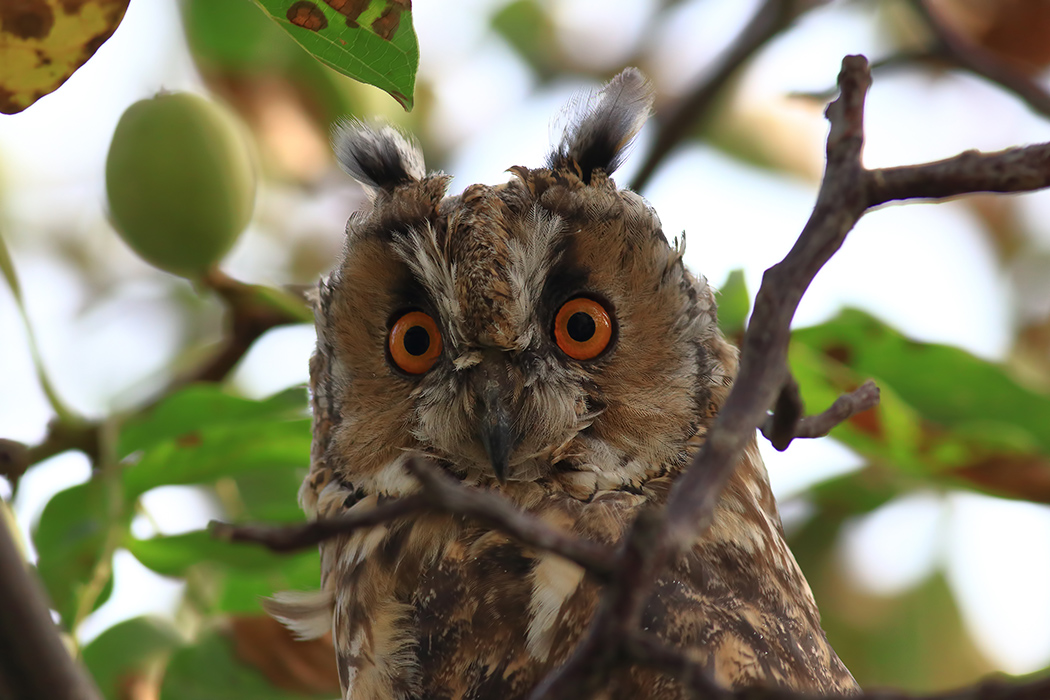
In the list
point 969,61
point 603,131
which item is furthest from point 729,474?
point 969,61

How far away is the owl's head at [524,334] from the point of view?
213cm

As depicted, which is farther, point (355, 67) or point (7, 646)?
point (355, 67)

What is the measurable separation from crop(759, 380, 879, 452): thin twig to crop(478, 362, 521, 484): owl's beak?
78cm

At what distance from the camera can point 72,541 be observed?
232 cm

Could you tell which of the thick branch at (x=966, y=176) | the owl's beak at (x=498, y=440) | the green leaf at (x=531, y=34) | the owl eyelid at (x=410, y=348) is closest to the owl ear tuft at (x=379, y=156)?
the owl eyelid at (x=410, y=348)

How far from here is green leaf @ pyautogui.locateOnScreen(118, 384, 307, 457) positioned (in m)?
2.37

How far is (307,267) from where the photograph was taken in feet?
14.2

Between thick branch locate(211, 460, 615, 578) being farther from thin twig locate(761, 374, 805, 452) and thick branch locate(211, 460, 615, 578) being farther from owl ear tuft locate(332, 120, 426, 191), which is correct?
owl ear tuft locate(332, 120, 426, 191)

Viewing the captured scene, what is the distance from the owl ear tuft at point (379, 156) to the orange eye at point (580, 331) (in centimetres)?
55

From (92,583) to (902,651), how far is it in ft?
9.15

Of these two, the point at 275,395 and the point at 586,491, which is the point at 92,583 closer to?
the point at 275,395

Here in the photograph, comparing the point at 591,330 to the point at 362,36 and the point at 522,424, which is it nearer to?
the point at 522,424

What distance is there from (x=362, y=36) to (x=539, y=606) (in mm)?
933

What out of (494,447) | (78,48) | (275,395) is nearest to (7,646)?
(78,48)
